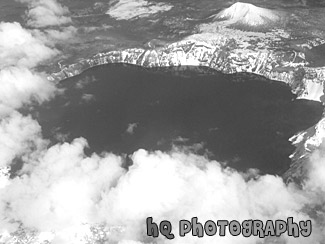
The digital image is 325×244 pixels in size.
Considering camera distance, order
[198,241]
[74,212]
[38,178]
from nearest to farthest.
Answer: [198,241] < [74,212] < [38,178]

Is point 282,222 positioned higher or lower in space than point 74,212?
higher

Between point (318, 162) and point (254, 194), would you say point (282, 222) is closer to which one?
point (254, 194)

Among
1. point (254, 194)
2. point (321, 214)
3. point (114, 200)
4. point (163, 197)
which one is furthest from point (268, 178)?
point (114, 200)

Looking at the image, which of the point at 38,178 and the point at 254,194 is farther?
the point at 38,178

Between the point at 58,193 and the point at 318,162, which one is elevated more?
the point at 318,162

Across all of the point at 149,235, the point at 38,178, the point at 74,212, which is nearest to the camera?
the point at 149,235

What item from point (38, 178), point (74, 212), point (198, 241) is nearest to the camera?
point (198, 241)

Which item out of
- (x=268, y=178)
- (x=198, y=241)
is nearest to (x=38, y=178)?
(x=198, y=241)

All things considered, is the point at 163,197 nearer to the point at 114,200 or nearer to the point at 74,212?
the point at 114,200

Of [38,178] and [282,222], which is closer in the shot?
[282,222]
